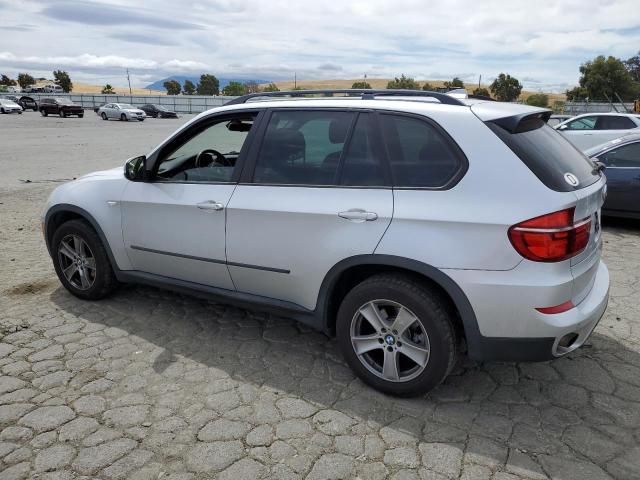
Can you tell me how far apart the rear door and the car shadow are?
0.52 meters

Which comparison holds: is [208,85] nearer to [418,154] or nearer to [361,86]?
[361,86]

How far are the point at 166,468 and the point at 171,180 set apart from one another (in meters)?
2.14

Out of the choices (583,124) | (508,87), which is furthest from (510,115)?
(508,87)

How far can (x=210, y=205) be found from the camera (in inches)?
144

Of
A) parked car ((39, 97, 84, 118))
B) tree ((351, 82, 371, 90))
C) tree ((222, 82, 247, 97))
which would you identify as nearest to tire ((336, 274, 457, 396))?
tree ((351, 82, 371, 90))

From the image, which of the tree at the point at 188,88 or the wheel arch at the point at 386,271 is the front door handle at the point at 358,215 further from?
the tree at the point at 188,88

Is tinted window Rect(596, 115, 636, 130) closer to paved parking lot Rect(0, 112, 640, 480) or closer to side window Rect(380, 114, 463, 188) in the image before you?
paved parking lot Rect(0, 112, 640, 480)

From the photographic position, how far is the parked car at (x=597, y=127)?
12.8m

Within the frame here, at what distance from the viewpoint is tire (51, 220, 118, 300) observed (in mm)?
4477

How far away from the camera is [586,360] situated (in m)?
3.68

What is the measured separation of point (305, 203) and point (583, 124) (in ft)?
43.1

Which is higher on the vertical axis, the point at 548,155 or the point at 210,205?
the point at 548,155

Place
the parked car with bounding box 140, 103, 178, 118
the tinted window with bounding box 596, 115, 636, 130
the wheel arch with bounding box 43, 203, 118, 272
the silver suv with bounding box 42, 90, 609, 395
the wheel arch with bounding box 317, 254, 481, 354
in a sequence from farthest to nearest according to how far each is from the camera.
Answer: the parked car with bounding box 140, 103, 178, 118 < the tinted window with bounding box 596, 115, 636, 130 < the wheel arch with bounding box 43, 203, 118, 272 < the wheel arch with bounding box 317, 254, 481, 354 < the silver suv with bounding box 42, 90, 609, 395

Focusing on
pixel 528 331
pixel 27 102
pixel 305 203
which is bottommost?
pixel 528 331
